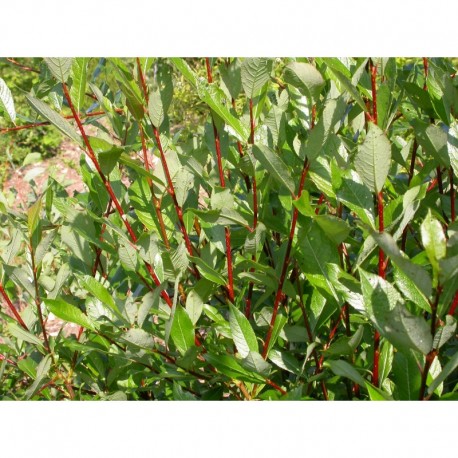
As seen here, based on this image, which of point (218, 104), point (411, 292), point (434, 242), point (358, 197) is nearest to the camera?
point (434, 242)

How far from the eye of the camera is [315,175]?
111 centimetres

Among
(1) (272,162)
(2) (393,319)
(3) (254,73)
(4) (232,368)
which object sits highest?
(3) (254,73)

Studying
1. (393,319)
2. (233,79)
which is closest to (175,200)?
(233,79)

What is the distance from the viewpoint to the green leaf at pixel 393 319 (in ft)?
2.53

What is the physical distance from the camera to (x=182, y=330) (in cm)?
113

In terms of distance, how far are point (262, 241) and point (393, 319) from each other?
417 mm

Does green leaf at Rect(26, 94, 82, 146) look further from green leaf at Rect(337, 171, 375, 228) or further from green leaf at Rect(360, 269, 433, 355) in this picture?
green leaf at Rect(360, 269, 433, 355)

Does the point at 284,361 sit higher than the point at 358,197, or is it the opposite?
the point at 358,197

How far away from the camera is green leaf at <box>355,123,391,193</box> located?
93 centimetres

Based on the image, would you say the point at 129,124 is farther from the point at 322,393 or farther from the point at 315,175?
the point at 322,393

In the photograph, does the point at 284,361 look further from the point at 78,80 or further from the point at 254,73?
the point at 78,80

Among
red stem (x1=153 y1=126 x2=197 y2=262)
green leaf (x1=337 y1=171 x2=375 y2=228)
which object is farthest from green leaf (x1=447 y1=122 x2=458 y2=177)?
red stem (x1=153 y1=126 x2=197 y2=262)

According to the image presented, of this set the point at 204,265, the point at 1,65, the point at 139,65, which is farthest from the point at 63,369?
the point at 1,65

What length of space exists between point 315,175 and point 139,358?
1.41 ft
